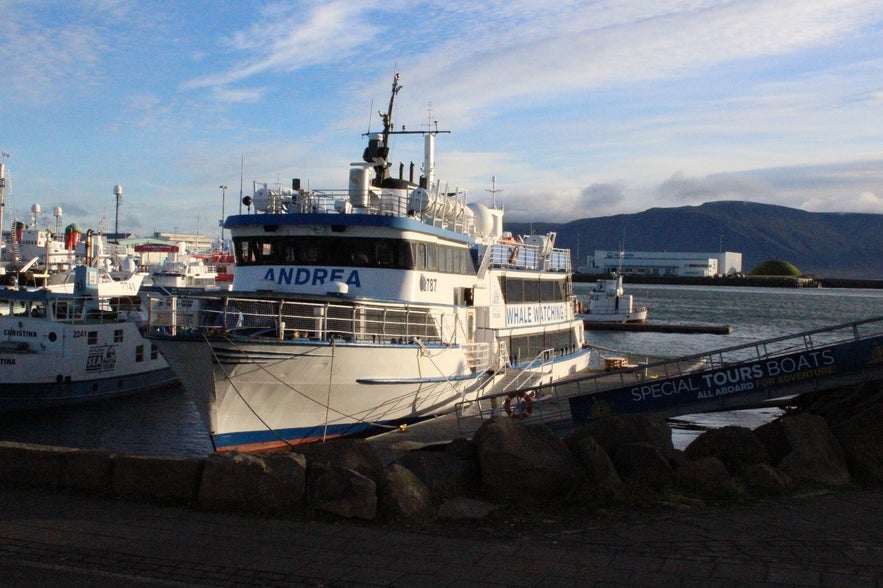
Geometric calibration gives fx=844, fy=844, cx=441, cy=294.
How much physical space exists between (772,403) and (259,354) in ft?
34.1

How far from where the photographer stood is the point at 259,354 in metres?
16.2

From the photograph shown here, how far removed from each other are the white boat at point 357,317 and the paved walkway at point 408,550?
646cm

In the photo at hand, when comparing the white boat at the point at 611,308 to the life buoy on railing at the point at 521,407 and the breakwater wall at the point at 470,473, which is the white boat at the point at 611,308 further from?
the breakwater wall at the point at 470,473

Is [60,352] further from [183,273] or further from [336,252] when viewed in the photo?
[183,273]

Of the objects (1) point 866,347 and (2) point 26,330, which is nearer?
(1) point 866,347

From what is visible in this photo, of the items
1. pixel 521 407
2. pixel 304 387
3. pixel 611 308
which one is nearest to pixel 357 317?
pixel 304 387

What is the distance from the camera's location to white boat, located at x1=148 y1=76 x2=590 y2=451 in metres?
16.5

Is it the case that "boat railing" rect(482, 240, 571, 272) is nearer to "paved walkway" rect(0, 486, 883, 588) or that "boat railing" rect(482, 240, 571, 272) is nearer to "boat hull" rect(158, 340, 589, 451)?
"boat hull" rect(158, 340, 589, 451)

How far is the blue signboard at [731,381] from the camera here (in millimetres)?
14398

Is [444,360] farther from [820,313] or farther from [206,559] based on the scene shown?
[820,313]

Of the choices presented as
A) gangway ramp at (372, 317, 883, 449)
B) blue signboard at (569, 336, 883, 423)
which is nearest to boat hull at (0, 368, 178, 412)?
gangway ramp at (372, 317, 883, 449)

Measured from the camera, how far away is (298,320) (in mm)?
17438

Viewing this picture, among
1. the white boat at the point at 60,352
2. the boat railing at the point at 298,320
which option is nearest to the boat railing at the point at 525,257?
the boat railing at the point at 298,320

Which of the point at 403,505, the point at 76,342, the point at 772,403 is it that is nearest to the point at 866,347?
the point at 772,403
